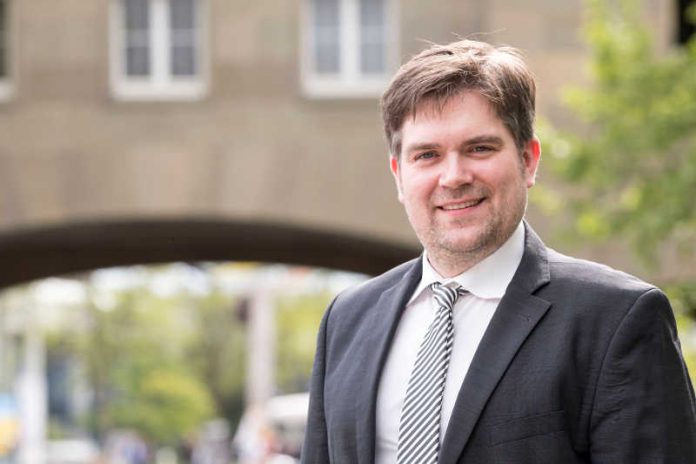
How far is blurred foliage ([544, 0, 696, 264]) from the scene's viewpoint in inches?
516

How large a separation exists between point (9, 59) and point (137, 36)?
5.28ft

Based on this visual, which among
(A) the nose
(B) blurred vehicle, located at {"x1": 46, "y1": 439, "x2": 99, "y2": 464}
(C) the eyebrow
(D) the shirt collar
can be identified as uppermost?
(C) the eyebrow

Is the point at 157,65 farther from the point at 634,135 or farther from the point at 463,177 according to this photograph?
the point at 463,177

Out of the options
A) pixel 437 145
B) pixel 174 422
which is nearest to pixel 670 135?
pixel 437 145

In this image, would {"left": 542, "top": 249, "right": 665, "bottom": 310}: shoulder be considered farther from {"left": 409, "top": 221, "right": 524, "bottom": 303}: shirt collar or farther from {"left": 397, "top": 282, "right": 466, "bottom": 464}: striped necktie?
{"left": 397, "top": 282, "right": 466, "bottom": 464}: striped necktie

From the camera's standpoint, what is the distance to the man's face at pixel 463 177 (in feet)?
10.9

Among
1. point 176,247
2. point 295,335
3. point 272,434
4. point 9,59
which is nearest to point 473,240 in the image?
point 9,59

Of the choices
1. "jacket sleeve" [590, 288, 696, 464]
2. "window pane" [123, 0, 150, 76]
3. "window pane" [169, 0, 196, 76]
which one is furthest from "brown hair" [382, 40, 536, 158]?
"window pane" [123, 0, 150, 76]

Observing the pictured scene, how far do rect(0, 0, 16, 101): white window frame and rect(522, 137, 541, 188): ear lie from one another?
623 inches

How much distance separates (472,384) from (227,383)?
52.6m

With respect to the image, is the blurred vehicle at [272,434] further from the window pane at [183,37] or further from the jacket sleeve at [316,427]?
the jacket sleeve at [316,427]

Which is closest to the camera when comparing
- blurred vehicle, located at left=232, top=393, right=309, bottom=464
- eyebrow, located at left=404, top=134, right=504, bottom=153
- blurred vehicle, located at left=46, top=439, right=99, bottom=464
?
eyebrow, located at left=404, top=134, right=504, bottom=153

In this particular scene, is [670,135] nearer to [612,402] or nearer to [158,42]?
[158,42]

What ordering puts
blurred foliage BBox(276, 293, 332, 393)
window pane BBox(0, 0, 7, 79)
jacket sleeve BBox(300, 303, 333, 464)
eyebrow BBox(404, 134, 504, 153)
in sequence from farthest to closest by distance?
blurred foliage BBox(276, 293, 332, 393), window pane BBox(0, 0, 7, 79), jacket sleeve BBox(300, 303, 333, 464), eyebrow BBox(404, 134, 504, 153)
